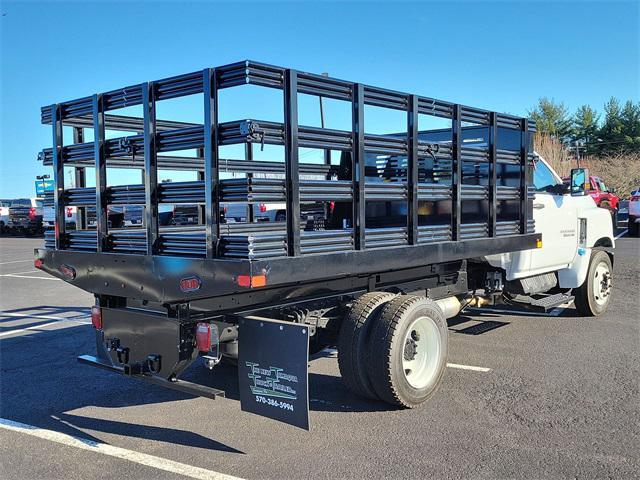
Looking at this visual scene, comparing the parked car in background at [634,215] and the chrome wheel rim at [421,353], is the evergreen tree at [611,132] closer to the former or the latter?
the parked car in background at [634,215]

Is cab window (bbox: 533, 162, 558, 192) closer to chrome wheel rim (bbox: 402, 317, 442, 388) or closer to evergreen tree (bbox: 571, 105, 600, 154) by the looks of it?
chrome wheel rim (bbox: 402, 317, 442, 388)

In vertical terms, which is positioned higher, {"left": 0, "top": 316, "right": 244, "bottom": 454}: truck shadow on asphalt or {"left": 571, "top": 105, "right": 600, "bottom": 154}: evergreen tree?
{"left": 571, "top": 105, "right": 600, "bottom": 154}: evergreen tree

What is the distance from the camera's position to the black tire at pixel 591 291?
24.8 ft

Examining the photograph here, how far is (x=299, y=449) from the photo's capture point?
3875 millimetres

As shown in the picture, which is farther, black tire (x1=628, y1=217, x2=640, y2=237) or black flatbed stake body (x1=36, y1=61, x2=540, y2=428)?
black tire (x1=628, y1=217, x2=640, y2=237)

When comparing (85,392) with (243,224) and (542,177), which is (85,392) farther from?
(542,177)

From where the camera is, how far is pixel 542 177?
6.93 metres

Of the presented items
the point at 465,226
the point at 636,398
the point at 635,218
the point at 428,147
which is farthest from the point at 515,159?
the point at 635,218

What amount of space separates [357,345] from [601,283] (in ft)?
16.2

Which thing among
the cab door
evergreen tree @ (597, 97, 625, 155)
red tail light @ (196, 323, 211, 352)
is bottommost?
red tail light @ (196, 323, 211, 352)

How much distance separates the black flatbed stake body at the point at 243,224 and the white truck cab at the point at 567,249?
1104 mm

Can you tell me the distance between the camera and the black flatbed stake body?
3535mm

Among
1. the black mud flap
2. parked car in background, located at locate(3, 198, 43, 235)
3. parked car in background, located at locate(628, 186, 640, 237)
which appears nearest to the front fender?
the black mud flap

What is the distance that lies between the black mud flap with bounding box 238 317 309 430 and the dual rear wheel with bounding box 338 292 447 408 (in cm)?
73
